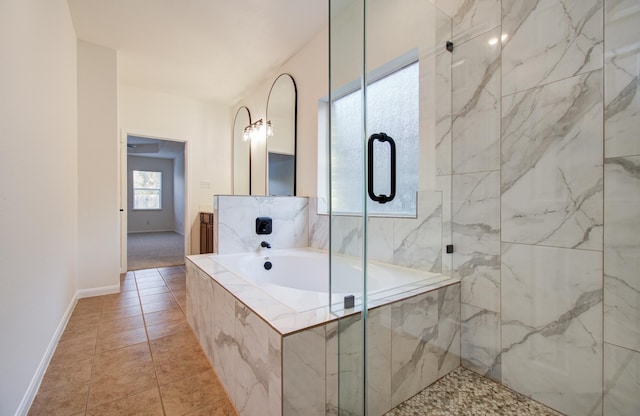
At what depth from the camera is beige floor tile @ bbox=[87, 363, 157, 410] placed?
1331 millimetres

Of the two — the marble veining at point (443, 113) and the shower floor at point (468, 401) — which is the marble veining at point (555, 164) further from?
the shower floor at point (468, 401)

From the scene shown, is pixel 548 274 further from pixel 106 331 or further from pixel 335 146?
pixel 106 331

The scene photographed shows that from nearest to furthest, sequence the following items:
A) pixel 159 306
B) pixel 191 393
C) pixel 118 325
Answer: pixel 191 393 → pixel 118 325 → pixel 159 306

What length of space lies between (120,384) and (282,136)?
8.43 ft

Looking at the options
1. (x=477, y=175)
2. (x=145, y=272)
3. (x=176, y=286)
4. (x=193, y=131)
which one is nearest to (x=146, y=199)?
(x=193, y=131)

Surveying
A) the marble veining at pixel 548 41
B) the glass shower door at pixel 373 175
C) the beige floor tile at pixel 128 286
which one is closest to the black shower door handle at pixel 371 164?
the glass shower door at pixel 373 175

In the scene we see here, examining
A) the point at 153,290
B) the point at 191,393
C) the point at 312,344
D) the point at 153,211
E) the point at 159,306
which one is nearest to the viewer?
the point at 312,344

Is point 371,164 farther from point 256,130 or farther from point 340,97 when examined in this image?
point 256,130

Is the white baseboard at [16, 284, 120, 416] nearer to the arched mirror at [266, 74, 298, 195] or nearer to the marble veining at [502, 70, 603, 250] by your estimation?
the arched mirror at [266, 74, 298, 195]

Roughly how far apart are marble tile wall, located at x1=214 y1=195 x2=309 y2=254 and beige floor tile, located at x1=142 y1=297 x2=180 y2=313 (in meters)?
0.73

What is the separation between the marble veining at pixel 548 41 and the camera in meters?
1.17

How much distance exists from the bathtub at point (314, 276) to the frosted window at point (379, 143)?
1.07ft

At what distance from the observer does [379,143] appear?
5.64ft

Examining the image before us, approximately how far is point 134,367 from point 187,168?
3194mm
